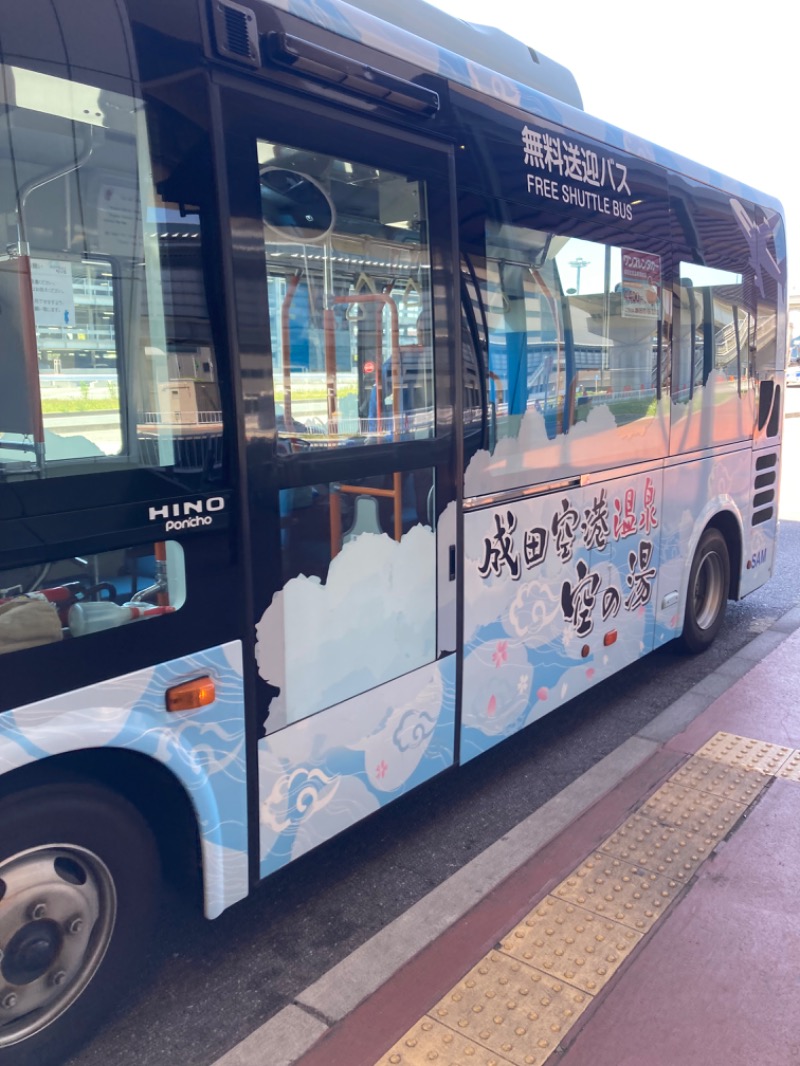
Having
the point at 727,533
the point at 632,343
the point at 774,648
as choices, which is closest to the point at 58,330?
the point at 632,343

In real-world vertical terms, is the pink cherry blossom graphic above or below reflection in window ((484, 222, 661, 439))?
below

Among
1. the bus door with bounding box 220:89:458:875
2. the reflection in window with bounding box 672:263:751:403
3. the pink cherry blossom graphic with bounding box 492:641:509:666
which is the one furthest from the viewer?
the reflection in window with bounding box 672:263:751:403

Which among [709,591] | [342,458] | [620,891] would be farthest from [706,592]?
[342,458]

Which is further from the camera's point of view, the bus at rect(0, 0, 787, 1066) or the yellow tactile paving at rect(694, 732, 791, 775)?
the yellow tactile paving at rect(694, 732, 791, 775)

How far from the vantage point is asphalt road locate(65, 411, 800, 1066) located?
257 centimetres

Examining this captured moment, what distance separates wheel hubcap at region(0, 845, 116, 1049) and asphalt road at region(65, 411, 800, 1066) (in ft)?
0.83

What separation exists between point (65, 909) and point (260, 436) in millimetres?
1383

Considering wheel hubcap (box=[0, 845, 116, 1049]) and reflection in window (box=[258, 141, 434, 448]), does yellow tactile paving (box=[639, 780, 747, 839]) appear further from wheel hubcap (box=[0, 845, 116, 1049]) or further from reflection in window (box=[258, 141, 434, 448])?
wheel hubcap (box=[0, 845, 116, 1049])

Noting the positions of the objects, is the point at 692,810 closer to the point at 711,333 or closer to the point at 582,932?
the point at 582,932

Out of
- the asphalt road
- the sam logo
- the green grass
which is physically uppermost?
the green grass

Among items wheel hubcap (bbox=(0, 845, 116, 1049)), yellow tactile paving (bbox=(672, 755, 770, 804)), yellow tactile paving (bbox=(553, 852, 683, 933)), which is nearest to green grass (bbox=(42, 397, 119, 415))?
wheel hubcap (bbox=(0, 845, 116, 1049))

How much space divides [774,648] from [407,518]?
3.88m

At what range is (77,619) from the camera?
85.5 inches

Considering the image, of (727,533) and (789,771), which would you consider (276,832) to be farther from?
(727,533)
